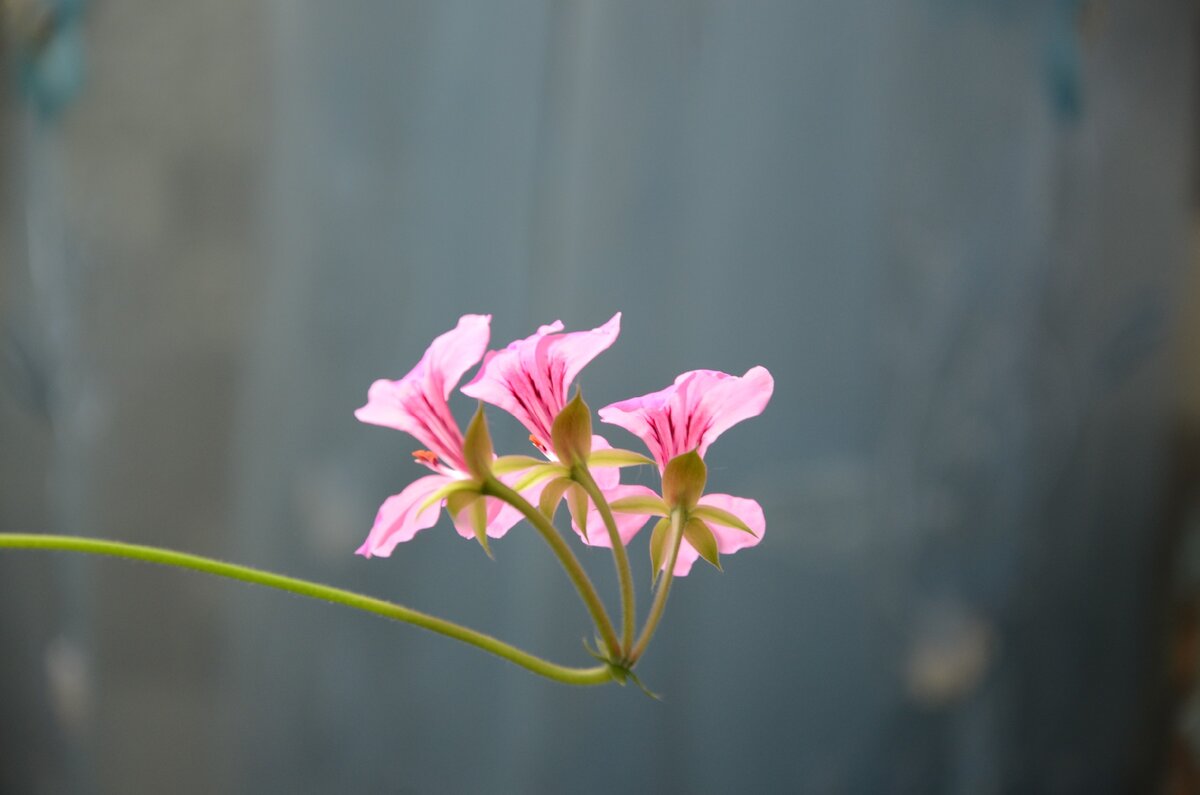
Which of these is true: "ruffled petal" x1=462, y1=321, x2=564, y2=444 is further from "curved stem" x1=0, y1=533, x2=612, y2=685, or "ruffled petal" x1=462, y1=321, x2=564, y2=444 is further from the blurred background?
the blurred background

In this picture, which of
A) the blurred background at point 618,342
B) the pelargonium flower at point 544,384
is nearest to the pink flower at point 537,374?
the pelargonium flower at point 544,384

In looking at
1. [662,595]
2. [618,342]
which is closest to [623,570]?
[662,595]

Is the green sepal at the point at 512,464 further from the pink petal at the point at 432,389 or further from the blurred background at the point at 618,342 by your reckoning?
the blurred background at the point at 618,342

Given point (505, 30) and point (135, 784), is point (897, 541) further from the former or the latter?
point (135, 784)

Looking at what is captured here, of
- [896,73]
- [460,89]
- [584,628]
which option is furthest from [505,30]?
[584,628]

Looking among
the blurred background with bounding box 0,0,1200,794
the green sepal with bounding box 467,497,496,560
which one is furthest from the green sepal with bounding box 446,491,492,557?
the blurred background with bounding box 0,0,1200,794
